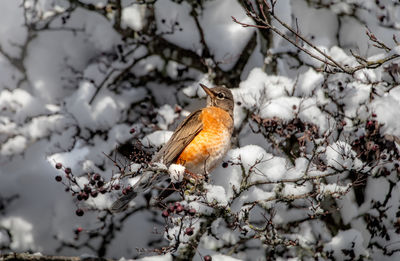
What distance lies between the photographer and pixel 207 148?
4.10 metres

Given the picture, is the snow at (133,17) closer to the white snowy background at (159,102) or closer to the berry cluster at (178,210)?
the white snowy background at (159,102)

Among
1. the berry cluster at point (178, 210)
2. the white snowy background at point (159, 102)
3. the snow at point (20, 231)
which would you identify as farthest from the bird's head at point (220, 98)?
the snow at point (20, 231)

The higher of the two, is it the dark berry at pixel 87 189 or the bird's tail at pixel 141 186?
the bird's tail at pixel 141 186

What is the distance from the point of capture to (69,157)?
5020 mm

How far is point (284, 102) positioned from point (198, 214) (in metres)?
1.66

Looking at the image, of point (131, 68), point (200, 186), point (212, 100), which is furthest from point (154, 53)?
point (200, 186)

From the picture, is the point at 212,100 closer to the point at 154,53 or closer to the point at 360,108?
the point at 154,53

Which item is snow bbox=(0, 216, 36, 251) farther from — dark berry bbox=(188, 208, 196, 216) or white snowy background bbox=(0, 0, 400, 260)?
dark berry bbox=(188, 208, 196, 216)

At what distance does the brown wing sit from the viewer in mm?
4094

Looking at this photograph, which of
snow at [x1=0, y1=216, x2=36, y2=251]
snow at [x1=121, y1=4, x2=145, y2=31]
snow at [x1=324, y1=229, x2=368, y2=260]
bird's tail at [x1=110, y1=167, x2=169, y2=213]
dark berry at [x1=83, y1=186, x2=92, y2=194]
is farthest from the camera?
snow at [x1=121, y1=4, x2=145, y2=31]

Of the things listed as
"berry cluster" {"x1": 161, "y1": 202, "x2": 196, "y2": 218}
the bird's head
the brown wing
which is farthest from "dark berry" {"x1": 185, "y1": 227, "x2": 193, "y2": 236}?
the bird's head

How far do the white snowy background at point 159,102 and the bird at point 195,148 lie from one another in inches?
13.0

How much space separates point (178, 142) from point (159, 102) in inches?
58.3

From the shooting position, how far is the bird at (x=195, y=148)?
408 centimetres
